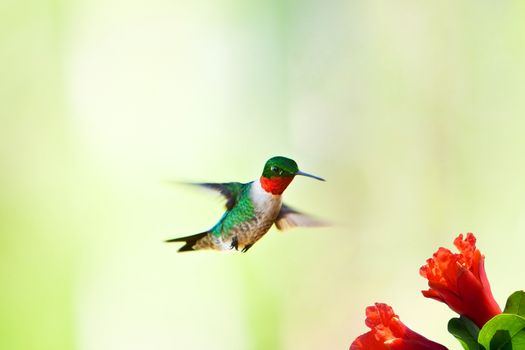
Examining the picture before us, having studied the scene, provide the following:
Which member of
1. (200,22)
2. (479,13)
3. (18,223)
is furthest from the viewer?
(479,13)

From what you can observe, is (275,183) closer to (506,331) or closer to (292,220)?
(292,220)

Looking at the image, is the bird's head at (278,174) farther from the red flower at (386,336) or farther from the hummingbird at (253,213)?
the red flower at (386,336)

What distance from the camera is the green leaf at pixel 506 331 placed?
1.80 feet

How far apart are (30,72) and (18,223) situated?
371 millimetres

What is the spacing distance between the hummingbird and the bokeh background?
573 mm

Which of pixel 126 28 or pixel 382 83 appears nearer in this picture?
pixel 126 28

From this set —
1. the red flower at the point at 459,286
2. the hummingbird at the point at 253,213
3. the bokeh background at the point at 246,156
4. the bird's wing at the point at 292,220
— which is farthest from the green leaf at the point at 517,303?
the bokeh background at the point at 246,156

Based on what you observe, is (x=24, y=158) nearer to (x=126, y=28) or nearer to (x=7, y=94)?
(x=7, y=94)

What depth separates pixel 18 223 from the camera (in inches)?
68.1

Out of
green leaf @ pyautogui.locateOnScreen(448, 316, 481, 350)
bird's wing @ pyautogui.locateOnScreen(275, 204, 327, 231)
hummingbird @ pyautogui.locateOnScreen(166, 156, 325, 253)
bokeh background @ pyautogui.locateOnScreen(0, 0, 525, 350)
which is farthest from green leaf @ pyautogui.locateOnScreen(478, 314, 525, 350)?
bokeh background @ pyautogui.locateOnScreen(0, 0, 525, 350)

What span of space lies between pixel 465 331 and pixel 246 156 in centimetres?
126

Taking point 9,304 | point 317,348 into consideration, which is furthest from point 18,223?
point 317,348

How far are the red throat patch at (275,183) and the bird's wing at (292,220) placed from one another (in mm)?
91

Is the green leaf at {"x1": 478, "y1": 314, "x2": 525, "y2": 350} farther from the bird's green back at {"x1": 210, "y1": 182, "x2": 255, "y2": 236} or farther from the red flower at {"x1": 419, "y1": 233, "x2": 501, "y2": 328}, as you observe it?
the bird's green back at {"x1": 210, "y1": 182, "x2": 255, "y2": 236}
